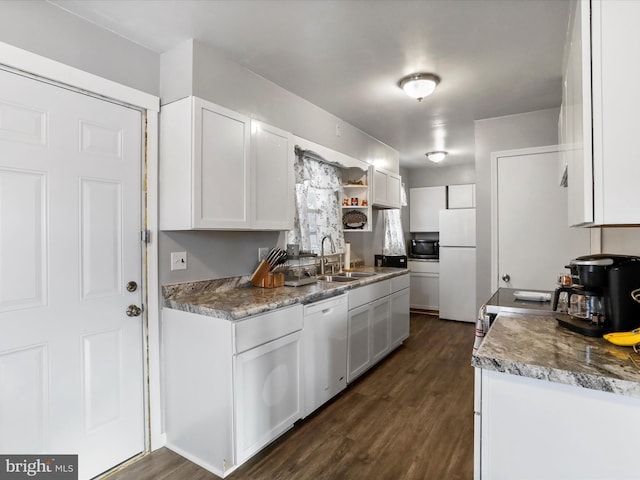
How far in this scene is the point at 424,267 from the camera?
5844 mm

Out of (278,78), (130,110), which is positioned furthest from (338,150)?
(130,110)

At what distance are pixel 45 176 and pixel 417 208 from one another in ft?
18.1

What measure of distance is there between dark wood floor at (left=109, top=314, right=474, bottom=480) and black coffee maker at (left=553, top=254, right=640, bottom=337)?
1.10 metres

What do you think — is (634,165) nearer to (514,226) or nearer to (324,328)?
(324,328)

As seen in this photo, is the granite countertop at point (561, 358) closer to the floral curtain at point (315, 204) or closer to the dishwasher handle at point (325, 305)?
the dishwasher handle at point (325, 305)

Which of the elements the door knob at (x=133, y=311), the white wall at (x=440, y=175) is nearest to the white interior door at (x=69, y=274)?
the door knob at (x=133, y=311)

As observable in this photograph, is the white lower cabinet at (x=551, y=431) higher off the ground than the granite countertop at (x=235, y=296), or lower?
lower

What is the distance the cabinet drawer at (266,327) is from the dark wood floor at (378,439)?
2.30 feet

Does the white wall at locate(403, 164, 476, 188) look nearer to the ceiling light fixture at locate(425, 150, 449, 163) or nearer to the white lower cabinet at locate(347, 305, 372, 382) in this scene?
the ceiling light fixture at locate(425, 150, 449, 163)

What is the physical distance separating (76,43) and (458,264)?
499cm

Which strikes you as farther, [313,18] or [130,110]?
[130,110]

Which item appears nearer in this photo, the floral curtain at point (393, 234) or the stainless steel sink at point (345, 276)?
the stainless steel sink at point (345, 276)

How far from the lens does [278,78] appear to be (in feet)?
8.76

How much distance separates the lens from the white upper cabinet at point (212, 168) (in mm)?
2070
